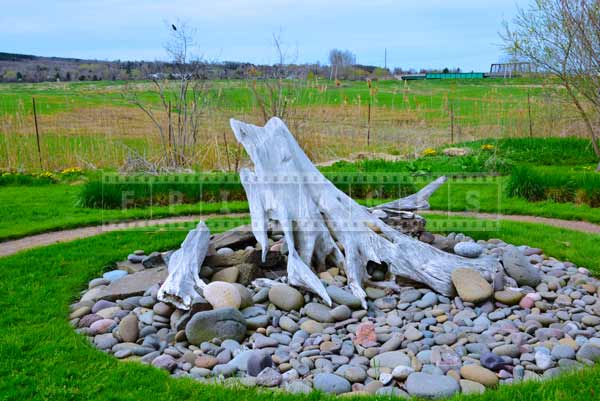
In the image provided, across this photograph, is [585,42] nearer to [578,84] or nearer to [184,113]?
[578,84]

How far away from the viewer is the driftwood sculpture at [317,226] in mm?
4363

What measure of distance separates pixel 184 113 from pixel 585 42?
293 inches

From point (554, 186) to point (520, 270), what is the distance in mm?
3521

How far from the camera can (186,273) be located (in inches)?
163

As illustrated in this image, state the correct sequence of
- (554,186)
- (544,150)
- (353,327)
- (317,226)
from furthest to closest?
(544,150) < (554,186) < (317,226) < (353,327)

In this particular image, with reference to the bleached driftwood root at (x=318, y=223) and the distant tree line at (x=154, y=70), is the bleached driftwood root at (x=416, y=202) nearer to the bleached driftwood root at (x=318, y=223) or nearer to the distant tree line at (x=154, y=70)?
the bleached driftwood root at (x=318, y=223)

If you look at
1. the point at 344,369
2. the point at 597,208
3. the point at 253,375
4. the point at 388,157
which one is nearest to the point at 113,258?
the point at 253,375

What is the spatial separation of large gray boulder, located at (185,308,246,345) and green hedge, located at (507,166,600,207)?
5291 mm

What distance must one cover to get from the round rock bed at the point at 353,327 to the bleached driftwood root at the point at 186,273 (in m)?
0.10

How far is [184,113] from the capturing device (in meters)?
9.29

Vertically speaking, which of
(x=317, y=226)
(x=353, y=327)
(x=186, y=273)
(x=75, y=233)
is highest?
(x=317, y=226)

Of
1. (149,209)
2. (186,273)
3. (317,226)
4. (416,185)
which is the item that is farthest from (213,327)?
(416,185)

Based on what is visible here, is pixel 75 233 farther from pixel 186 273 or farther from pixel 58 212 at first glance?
pixel 186 273

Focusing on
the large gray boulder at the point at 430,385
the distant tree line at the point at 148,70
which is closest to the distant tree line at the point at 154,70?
the distant tree line at the point at 148,70
